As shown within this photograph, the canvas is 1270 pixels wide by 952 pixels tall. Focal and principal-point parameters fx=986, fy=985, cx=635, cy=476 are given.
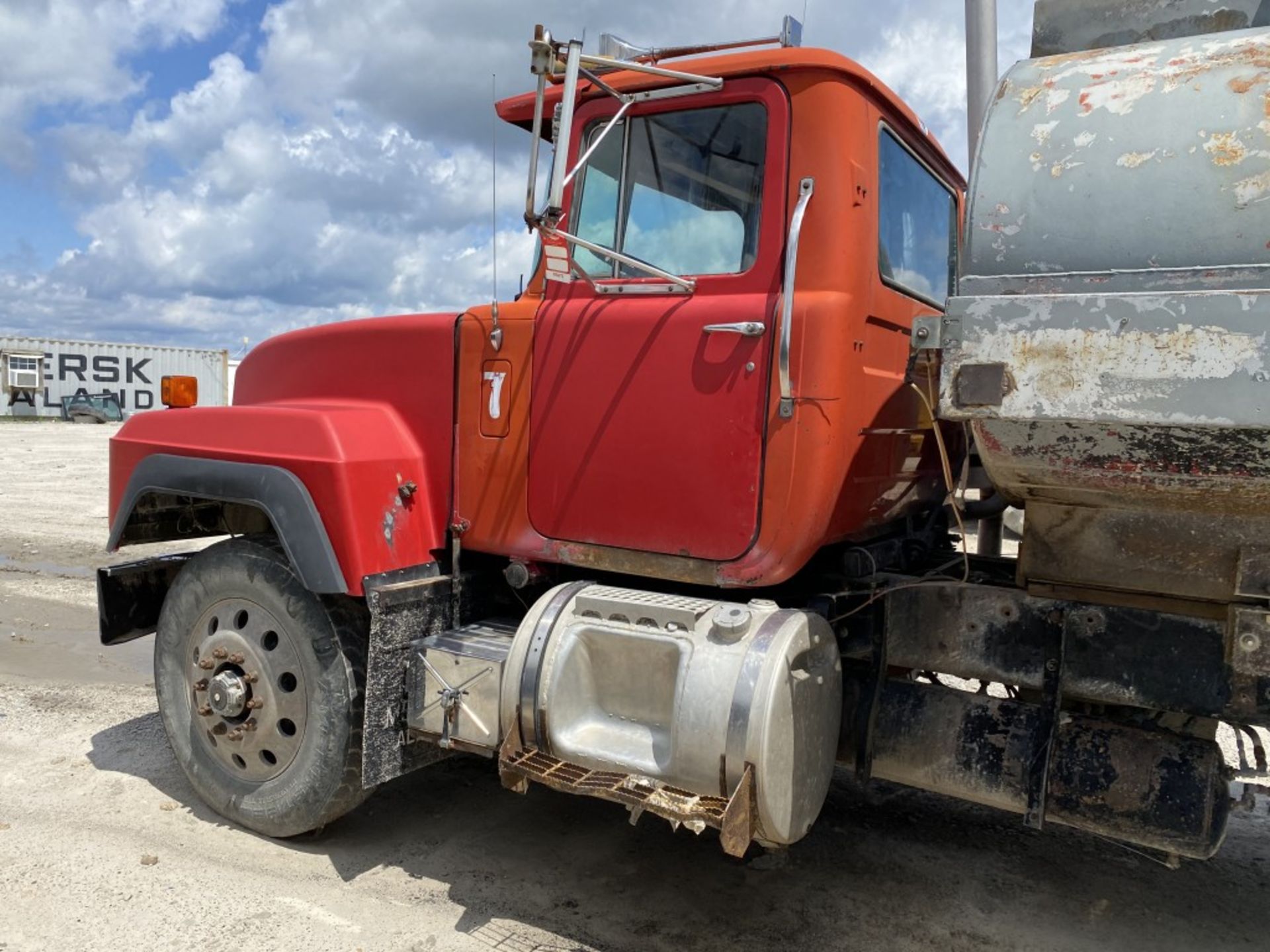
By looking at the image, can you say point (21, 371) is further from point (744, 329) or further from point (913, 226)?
point (744, 329)

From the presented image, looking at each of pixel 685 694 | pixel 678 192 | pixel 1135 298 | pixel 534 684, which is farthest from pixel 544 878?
pixel 1135 298

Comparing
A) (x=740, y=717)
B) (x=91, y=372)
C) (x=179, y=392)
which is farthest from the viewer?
(x=91, y=372)

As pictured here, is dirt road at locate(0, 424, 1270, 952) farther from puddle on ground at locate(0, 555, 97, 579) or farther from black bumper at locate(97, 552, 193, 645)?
puddle on ground at locate(0, 555, 97, 579)

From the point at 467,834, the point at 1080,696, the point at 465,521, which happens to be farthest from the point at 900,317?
the point at 467,834

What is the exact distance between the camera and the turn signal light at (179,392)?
12.8 feet

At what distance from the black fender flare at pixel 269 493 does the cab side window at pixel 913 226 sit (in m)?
2.00

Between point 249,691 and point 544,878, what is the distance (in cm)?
126

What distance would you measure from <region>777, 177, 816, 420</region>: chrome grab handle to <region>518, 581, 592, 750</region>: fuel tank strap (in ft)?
3.00

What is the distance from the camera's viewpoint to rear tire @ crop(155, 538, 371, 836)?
3389 mm

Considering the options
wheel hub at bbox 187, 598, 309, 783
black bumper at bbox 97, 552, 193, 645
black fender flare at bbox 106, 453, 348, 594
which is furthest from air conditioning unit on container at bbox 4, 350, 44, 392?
wheel hub at bbox 187, 598, 309, 783

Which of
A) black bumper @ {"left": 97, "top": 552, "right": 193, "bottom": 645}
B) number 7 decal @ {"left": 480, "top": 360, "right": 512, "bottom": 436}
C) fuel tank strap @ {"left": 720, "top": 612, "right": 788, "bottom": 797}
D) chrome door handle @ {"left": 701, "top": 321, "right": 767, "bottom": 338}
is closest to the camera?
fuel tank strap @ {"left": 720, "top": 612, "right": 788, "bottom": 797}

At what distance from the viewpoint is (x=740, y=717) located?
2.53 meters

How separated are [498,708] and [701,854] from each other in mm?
1050

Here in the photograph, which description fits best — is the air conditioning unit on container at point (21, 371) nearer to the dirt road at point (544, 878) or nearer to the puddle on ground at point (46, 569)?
the puddle on ground at point (46, 569)
